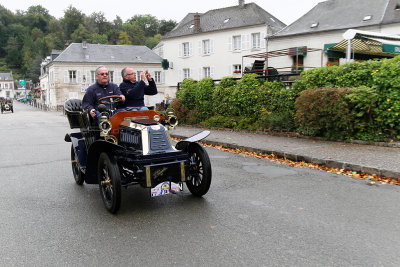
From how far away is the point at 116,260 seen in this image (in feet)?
10.5

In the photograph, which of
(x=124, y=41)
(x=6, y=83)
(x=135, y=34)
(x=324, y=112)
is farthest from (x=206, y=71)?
(x=6, y=83)

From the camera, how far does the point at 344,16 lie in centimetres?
2722

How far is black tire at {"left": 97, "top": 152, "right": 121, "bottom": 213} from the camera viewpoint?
4.27 metres

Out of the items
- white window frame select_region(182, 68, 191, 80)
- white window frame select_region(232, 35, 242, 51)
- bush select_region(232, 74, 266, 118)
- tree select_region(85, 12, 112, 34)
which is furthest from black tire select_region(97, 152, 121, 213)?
tree select_region(85, 12, 112, 34)

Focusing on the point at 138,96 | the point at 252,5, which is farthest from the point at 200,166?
the point at 252,5

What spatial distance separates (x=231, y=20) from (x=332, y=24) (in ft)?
45.6

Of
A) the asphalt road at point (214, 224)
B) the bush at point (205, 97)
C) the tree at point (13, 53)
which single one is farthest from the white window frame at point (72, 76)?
the tree at point (13, 53)

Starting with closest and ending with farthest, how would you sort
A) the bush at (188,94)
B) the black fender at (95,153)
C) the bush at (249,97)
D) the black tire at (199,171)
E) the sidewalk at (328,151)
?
the black fender at (95,153) → the black tire at (199,171) → the sidewalk at (328,151) → the bush at (249,97) → the bush at (188,94)

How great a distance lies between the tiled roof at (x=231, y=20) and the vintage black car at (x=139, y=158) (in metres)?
32.7

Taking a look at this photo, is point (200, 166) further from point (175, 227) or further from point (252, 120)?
point (252, 120)

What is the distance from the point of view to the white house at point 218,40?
36.2m

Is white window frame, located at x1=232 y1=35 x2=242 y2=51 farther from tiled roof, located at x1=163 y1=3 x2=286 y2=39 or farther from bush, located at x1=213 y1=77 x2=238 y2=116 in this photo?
bush, located at x1=213 y1=77 x2=238 y2=116

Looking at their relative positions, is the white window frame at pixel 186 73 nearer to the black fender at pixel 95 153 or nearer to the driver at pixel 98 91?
the driver at pixel 98 91

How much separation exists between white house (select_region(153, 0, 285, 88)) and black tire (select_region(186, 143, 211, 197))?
3146cm
